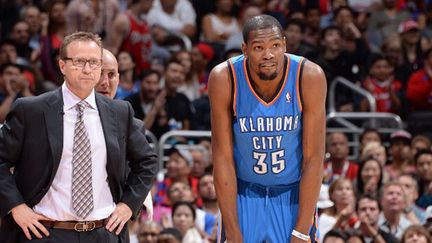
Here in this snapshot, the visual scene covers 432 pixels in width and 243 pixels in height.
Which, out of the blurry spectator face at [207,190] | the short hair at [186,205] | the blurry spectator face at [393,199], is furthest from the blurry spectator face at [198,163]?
the blurry spectator face at [393,199]

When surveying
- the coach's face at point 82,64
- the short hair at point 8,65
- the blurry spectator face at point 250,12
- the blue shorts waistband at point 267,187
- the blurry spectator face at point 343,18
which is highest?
the blurry spectator face at point 250,12

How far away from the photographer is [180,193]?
35.9 feet

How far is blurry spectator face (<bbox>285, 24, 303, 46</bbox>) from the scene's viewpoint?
45.2ft

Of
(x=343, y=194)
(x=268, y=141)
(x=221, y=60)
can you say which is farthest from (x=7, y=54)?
(x=268, y=141)

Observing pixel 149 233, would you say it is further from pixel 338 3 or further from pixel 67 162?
pixel 338 3

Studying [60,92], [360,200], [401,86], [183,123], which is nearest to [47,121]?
[60,92]

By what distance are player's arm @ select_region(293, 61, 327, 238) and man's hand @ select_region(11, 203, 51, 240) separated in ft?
5.42

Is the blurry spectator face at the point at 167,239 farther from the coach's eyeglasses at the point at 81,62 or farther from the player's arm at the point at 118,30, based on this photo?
the player's arm at the point at 118,30

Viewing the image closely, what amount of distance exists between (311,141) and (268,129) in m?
0.28

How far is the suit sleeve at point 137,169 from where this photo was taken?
605 cm

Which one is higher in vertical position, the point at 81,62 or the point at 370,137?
the point at 81,62

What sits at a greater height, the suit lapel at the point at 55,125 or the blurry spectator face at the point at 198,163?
the suit lapel at the point at 55,125

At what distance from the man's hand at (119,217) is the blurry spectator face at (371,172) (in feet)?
18.6

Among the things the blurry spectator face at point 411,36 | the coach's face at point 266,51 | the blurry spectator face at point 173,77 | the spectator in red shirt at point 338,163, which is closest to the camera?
the coach's face at point 266,51
